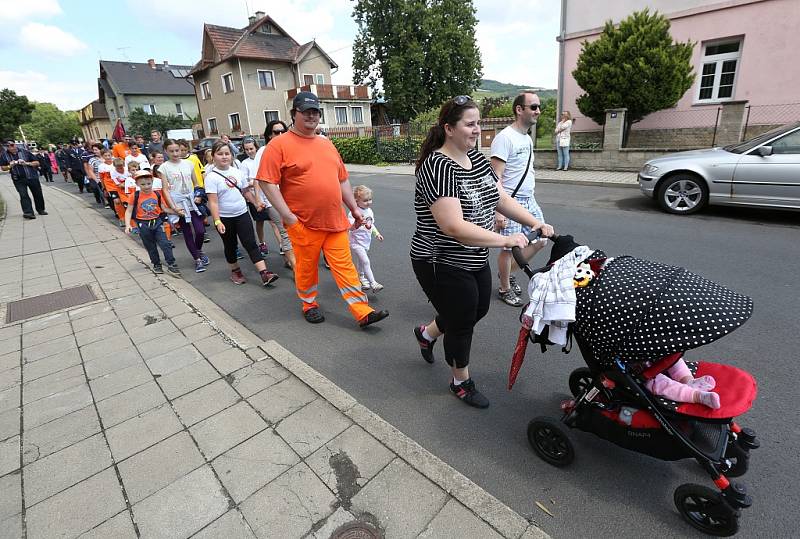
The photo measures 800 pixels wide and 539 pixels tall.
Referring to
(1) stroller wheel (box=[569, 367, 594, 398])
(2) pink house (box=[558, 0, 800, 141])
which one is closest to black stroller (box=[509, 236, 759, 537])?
(1) stroller wheel (box=[569, 367, 594, 398])

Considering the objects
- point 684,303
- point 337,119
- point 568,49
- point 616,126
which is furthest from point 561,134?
point 337,119

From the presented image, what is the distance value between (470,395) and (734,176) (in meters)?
6.91

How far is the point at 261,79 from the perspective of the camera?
36125 millimetres

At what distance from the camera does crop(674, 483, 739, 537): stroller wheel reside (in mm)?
1825

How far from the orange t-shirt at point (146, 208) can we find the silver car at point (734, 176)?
27.7ft

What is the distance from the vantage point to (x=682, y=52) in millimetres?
12375

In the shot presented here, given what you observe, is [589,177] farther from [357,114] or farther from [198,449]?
[357,114]

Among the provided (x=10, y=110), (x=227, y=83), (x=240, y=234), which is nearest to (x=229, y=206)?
(x=240, y=234)

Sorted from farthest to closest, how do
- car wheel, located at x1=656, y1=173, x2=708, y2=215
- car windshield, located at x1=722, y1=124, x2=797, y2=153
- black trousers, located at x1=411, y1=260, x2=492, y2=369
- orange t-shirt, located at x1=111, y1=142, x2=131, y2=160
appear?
orange t-shirt, located at x1=111, y1=142, x2=131, y2=160 → car wheel, located at x1=656, y1=173, x2=708, y2=215 → car windshield, located at x1=722, y1=124, x2=797, y2=153 → black trousers, located at x1=411, y1=260, x2=492, y2=369

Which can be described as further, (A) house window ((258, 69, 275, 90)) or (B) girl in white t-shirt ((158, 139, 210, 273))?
(A) house window ((258, 69, 275, 90))

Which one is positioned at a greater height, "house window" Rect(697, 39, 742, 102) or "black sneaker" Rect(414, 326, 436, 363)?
"house window" Rect(697, 39, 742, 102)

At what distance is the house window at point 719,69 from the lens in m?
13.7

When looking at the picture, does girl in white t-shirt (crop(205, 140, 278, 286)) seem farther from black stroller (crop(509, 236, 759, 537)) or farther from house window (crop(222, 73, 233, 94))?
house window (crop(222, 73, 233, 94))

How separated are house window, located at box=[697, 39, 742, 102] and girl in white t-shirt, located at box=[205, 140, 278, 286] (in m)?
16.0
